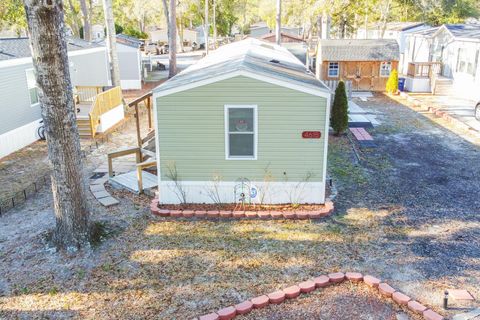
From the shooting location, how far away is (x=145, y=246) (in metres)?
8.09

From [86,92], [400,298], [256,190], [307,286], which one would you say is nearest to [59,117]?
[256,190]

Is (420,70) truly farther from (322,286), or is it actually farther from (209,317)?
(209,317)

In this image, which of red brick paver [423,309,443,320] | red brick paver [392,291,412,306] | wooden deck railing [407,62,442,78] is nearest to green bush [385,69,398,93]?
wooden deck railing [407,62,442,78]

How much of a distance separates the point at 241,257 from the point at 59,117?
4.15 m

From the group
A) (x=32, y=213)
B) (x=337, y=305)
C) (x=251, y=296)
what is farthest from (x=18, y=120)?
(x=337, y=305)

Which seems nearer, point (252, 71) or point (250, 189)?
point (252, 71)

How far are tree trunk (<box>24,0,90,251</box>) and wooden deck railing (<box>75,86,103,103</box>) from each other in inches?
502

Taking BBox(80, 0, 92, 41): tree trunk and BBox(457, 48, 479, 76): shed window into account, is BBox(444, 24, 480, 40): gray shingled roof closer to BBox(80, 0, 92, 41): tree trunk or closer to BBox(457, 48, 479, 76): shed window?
BBox(457, 48, 479, 76): shed window

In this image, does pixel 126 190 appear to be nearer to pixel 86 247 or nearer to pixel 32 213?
pixel 32 213

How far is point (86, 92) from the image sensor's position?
20047 millimetres

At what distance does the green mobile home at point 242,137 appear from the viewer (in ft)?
30.0

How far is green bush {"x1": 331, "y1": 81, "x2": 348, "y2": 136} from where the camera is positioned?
616 inches

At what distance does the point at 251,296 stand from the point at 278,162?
376 cm

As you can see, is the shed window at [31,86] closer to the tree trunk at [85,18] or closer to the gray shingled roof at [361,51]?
the tree trunk at [85,18]
